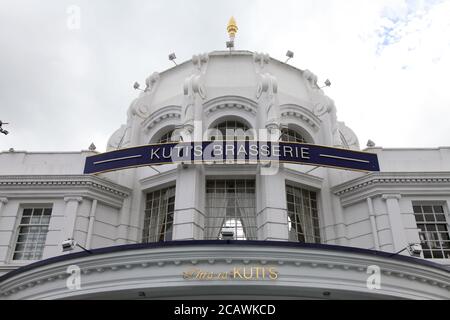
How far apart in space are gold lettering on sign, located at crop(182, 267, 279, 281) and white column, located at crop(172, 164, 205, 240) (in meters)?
4.21

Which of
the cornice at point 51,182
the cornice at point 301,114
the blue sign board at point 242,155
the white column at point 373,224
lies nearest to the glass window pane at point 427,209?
the white column at point 373,224

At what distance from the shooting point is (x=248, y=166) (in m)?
20.7

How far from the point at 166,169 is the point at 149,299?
806 cm

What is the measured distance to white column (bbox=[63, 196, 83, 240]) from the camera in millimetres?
19594

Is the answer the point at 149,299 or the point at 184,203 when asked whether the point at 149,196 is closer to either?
the point at 184,203

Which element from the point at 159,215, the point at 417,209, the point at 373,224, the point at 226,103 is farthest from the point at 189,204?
the point at 417,209

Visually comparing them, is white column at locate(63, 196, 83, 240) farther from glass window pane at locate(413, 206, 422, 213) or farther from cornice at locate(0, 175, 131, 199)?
glass window pane at locate(413, 206, 422, 213)

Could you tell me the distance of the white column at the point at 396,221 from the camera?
61.8ft

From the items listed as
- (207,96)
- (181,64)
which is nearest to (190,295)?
(207,96)

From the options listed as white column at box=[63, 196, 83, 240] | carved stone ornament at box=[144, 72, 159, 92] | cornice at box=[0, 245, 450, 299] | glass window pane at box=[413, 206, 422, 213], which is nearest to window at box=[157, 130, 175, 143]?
carved stone ornament at box=[144, 72, 159, 92]

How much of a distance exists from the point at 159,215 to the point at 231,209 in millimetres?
3313

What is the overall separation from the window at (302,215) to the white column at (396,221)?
10.4 ft

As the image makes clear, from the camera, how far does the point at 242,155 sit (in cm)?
1958

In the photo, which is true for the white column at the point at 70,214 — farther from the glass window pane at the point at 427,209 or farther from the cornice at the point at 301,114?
the glass window pane at the point at 427,209
